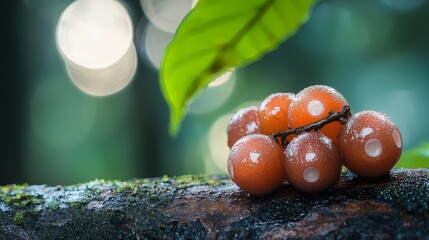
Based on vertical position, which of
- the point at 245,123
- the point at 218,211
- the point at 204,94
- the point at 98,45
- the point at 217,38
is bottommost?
the point at 218,211

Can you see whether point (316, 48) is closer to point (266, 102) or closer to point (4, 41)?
point (4, 41)

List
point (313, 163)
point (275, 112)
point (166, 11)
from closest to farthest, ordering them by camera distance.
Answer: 1. point (313, 163)
2. point (275, 112)
3. point (166, 11)

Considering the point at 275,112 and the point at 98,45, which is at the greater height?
the point at 98,45

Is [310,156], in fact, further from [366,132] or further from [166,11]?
[166,11]

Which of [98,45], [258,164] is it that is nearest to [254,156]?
[258,164]

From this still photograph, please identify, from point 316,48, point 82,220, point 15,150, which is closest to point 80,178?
point 15,150

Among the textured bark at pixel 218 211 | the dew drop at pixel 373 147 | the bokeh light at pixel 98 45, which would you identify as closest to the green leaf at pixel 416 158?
the textured bark at pixel 218 211

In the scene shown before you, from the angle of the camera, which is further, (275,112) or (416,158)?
(416,158)
